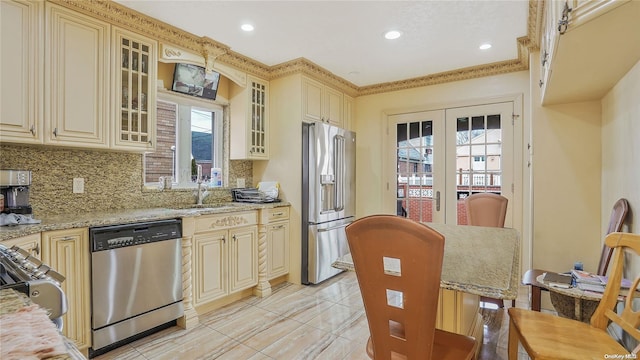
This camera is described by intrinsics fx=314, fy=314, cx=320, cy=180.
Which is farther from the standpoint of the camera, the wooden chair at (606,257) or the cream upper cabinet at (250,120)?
the cream upper cabinet at (250,120)

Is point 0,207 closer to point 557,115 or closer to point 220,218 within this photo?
point 220,218

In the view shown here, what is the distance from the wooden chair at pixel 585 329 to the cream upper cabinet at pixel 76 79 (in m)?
2.94

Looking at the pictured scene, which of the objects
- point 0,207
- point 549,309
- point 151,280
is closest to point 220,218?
point 151,280

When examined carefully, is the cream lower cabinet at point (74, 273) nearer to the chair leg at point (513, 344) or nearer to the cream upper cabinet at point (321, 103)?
the cream upper cabinet at point (321, 103)

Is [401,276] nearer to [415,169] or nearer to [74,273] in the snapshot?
[74,273]

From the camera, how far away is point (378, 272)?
110 cm

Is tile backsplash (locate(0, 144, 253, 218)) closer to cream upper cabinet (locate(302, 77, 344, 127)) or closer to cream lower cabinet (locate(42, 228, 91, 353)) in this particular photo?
cream lower cabinet (locate(42, 228, 91, 353))

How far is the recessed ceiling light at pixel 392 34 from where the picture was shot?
279 cm

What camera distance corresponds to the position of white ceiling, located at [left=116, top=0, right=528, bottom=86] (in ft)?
7.79

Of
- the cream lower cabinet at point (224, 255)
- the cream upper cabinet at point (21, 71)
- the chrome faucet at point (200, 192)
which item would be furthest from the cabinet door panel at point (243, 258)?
the cream upper cabinet at point (21, 71)

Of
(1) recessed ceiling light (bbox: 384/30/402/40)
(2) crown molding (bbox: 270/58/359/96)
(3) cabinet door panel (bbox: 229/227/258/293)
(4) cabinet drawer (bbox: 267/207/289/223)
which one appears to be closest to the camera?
(1) recessed ceiling light (bbox: 384/30/402/40)

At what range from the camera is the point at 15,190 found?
79.2 inches

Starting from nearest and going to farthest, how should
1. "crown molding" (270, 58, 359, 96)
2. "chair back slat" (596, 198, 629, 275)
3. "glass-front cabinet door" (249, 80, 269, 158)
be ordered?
"chair back slat" (596, 198, 629, 275) → "crown molding" (270, 58, 359, 96) → "glass-front cabinet door" (249, 80, 269, 158)

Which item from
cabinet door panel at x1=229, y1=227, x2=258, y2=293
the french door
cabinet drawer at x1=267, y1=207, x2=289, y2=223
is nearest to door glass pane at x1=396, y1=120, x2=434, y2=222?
the french door
